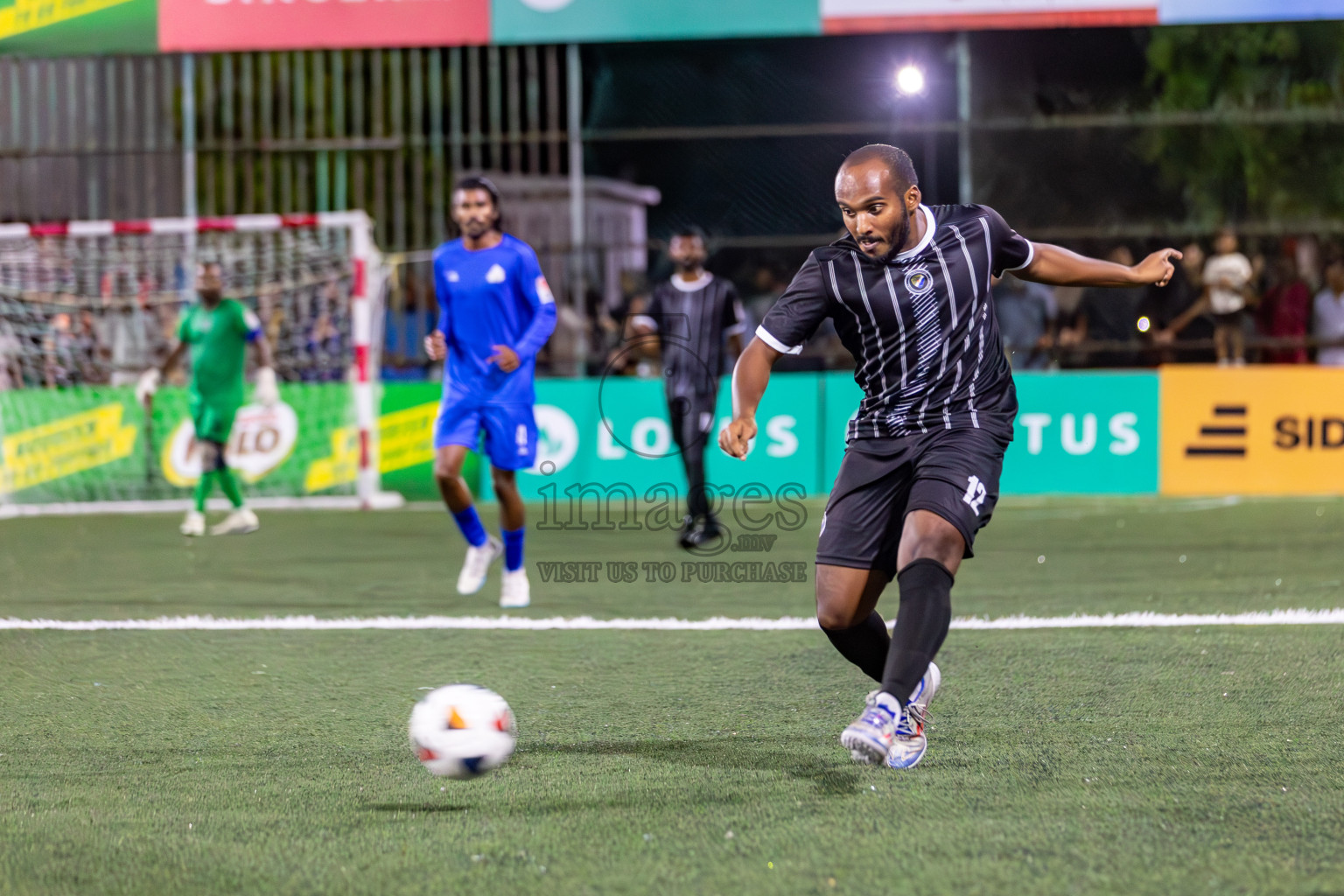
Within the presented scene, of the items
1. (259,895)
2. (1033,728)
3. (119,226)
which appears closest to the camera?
(259,895)

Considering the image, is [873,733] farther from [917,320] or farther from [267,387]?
[267,387]

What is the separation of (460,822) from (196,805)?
2.34 ft

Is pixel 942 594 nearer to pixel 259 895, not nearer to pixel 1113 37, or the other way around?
pixel 259 895

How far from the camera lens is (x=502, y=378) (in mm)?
7371

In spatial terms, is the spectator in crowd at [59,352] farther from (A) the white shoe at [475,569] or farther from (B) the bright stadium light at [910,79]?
(B) the bright stadium light at [910,79]

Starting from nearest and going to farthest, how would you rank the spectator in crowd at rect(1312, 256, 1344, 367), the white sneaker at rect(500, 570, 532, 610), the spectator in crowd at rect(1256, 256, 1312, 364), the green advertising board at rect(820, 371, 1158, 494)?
the white sneaker at rect(500, 570, 532, 610) → the green advertising board at rect(820, 371, 1158, 494) → the spectator in crowd at rect(1312, 256, 1344, 367) → the spectator in crowd at rect(1256, 256, 1312, 364)

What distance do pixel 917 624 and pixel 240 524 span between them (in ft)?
26.8

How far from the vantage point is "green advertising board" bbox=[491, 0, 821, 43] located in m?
13.8

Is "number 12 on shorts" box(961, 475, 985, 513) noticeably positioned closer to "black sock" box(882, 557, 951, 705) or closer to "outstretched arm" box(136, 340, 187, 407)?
"black sock" box(882, 557, 951, 705)

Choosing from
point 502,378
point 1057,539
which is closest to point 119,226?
point 502,378

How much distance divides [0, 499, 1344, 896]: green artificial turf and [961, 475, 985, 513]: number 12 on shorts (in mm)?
699

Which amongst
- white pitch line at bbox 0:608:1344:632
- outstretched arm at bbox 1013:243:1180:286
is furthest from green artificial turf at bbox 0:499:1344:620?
outstretched arm at bbox 1013:243:1180:286

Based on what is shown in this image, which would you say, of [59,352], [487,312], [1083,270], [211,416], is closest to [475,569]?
[487,312]

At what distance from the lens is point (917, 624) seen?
3.90 meters
